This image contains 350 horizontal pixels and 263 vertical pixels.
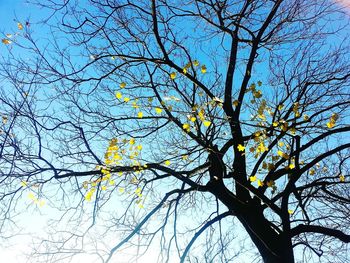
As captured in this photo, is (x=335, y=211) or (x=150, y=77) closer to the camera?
(x=150, y=77)

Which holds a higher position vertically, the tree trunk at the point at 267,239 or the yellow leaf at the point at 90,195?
the yellow leaf at the point at 90,195

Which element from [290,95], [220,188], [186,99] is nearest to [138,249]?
[220,188]

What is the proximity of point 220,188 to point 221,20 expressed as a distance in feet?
10.6

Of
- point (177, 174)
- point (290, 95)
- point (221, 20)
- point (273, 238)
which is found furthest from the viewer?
point (290, 95)

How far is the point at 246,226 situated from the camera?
535cm

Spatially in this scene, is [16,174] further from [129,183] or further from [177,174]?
[177,174]

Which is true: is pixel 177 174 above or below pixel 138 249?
above

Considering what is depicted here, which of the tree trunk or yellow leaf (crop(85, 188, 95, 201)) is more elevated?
yellow leaf (crop(85, 188, 95, 201))

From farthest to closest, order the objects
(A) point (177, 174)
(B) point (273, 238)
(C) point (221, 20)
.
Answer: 1. (C) point (221, 20)
2. (A) point (177, 174)
3. (B) point (273, 238)

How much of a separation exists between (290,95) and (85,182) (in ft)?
14.7

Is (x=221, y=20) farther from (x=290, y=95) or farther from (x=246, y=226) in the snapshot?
(x=246, y=226)

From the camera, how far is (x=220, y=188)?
579 cm

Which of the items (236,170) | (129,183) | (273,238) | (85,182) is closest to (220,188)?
(236,170)

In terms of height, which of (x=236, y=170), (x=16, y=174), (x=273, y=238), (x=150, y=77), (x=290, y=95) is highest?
(x=150, y=77)
